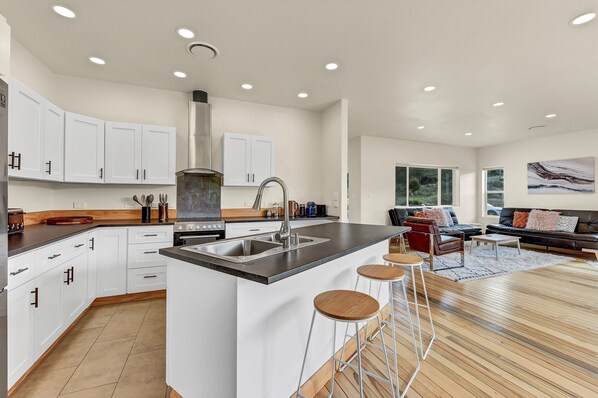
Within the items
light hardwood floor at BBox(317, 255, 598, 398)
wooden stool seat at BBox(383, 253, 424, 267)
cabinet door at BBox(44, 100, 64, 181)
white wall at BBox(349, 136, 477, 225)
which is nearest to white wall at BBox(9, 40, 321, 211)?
cabinet door at BBox(44, 100, 64, 181)

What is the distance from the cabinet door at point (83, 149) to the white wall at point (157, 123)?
35cm

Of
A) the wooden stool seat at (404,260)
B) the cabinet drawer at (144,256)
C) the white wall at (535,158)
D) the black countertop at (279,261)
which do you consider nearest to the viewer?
the black countertop at (279,261)

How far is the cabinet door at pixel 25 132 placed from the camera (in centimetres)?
213

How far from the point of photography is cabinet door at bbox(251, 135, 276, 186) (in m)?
3.92

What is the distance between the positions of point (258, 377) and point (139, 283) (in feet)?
7.98

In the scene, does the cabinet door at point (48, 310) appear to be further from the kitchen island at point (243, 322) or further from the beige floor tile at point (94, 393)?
the kitchen island at point (243, 322)

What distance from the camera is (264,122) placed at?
4.31m

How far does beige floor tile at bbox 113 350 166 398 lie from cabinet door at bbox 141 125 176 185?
212cm

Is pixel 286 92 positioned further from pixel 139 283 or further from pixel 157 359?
pixel 157 359

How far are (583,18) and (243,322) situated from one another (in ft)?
11.4

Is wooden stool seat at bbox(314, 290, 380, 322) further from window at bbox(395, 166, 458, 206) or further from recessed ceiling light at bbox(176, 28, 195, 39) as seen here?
window at bbox(395, 166, 458, 206)

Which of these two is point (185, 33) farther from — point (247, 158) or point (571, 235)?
point (571, 235)

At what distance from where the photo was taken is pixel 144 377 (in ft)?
5.93

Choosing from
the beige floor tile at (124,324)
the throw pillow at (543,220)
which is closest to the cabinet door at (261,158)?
the beige floor tile at (124,324)
